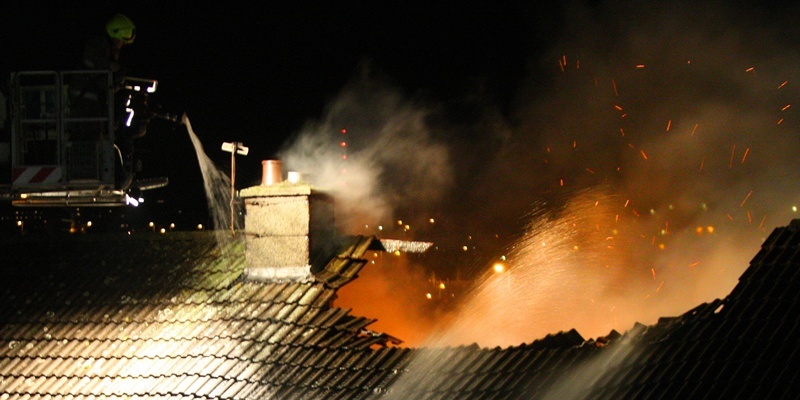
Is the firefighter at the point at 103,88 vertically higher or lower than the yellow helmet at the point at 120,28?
lower

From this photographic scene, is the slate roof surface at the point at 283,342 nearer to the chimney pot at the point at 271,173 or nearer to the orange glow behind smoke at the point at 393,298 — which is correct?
the chimney pot at the point at 271,173

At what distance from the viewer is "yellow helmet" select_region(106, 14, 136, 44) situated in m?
11.9

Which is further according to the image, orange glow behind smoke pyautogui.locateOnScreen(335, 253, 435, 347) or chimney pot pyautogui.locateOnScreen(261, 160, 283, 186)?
orange glow behind smoke pyautogui.locateOnScreen(335, 253, 435, 347)

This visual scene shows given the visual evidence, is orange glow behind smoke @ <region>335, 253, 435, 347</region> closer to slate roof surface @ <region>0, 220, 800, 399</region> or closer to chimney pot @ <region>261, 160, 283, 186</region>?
chimney pot @ <region>261, 160, 283, 186</region>

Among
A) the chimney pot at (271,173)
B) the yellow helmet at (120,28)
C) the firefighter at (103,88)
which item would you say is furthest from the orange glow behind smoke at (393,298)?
the yellow helmet at (120,28)

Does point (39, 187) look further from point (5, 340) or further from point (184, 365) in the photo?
point (184, 365)

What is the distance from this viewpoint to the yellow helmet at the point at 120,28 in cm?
1192

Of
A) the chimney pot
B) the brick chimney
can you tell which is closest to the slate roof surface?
the brick chimney

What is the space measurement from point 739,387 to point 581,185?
1590cm

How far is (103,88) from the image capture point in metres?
11.6

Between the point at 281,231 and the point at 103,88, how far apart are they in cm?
271

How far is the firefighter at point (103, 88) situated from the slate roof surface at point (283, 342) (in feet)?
5.40

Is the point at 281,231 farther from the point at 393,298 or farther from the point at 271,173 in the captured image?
the point at 393,298

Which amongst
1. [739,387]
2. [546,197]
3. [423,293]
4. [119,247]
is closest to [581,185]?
[546,197]
